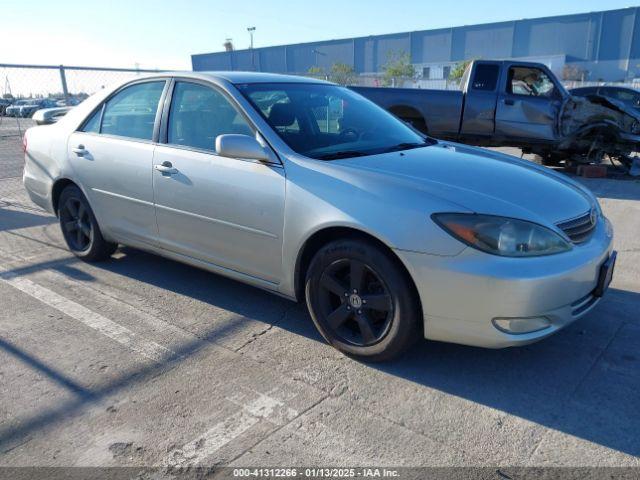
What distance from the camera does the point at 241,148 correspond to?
3232 millimetres

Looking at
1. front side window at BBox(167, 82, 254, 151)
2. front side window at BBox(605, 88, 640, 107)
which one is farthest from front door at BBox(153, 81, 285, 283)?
front side window at BBox(605, 88, 640, 107)

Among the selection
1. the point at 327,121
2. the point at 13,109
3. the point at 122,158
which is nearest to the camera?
the point at 327,121

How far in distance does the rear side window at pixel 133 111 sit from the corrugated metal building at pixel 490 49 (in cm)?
5519

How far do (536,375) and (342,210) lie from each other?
144cm

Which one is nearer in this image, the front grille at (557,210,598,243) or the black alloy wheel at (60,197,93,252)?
the front grille at (557,210,598,243)

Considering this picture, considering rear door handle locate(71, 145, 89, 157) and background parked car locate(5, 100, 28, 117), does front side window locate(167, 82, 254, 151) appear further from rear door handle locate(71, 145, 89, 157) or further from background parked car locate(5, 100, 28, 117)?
background parked car locate(5, 100, 28, 117)

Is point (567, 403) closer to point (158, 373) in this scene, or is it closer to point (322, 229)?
point (322, 229)

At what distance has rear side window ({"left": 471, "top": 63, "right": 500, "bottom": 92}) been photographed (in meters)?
9.67

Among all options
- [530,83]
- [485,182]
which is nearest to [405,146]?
[485,182]

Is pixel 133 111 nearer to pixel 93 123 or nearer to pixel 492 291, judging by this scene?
pixel 93 123

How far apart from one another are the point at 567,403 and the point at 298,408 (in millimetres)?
1384

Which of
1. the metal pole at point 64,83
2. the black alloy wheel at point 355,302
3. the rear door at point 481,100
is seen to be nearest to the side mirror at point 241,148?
the black alloy wheel at point 355,302

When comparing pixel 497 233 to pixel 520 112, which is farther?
pixel 520 112

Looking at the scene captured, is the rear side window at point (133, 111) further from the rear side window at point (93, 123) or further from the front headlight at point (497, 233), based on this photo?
the front headlight at point (497, 233)
